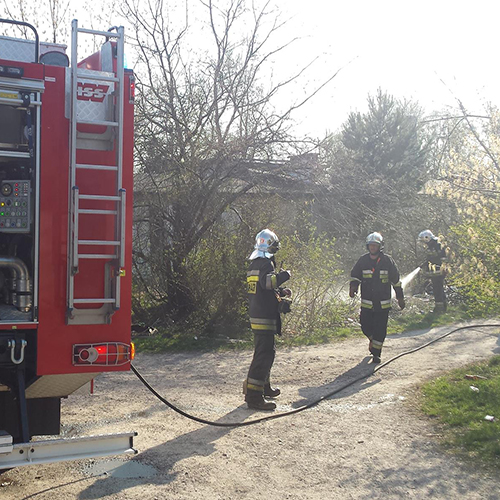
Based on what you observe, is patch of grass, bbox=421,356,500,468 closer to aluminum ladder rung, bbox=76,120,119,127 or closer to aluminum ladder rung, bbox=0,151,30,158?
aluminum ladder rung, bbox=76,120,119,127

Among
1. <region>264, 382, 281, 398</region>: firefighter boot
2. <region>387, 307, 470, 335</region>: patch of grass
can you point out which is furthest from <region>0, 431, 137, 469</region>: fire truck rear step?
<region>387, 307, 470, 335</region>: patch of grass

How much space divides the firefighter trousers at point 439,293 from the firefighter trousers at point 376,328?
5.55 m

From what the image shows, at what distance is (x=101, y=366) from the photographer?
4297mm

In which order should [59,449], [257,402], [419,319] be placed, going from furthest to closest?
[419,319], [257,402], [59,449]

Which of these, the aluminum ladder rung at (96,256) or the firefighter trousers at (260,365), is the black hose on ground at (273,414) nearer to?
the firefighter trousers at (260,365)

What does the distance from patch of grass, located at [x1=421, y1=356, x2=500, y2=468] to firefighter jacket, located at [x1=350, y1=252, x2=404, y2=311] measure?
1534 millimetres

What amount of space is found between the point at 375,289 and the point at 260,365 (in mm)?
3235

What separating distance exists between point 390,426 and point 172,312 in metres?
6.73

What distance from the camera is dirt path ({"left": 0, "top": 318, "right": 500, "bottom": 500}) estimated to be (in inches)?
187

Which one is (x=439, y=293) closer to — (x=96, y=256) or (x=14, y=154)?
(x=96, y=256)

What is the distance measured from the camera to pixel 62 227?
4156 millimetres

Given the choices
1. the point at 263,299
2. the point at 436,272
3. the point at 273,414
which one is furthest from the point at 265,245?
the point at 436,272

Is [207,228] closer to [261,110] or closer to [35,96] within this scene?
[261,110]

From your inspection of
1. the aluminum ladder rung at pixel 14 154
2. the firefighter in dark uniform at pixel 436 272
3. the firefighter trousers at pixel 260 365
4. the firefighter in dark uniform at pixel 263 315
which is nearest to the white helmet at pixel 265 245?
the firefighter in dark uniform at pixel 263 315
